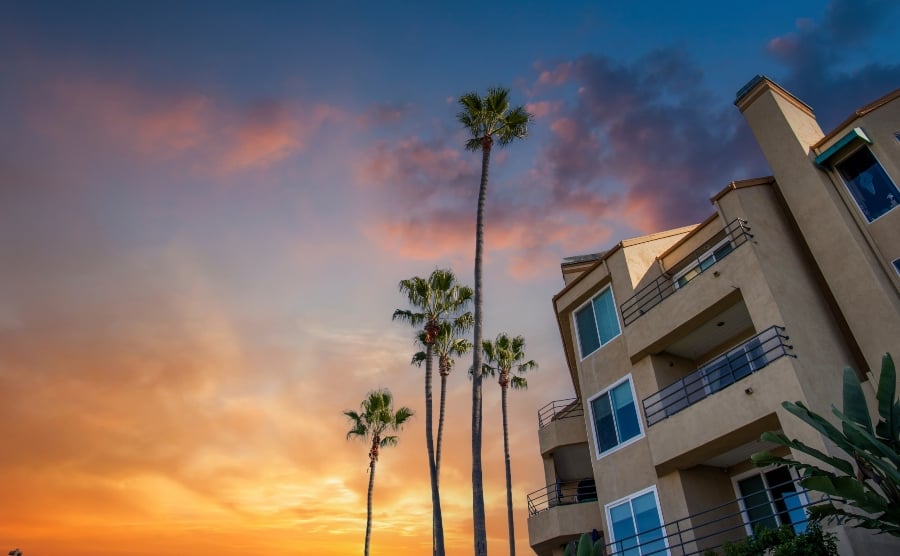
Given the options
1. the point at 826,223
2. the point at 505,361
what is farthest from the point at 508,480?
the point at 826,223

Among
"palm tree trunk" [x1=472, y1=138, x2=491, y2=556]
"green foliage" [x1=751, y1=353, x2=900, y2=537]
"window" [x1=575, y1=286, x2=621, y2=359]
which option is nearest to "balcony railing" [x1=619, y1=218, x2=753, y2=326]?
"window" [x1=575, y1=286, x2=621, y2=359]

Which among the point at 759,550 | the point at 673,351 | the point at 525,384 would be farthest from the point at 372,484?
the point at 759,550

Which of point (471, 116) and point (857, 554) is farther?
point (471, 116)

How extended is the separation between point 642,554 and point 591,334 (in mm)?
7876

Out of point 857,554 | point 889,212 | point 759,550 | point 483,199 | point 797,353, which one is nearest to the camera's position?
point 857,554

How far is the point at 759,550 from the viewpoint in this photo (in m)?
11.6

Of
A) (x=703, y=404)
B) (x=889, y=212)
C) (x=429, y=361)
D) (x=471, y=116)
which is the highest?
(x=471, y=116)

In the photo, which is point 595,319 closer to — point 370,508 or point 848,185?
point 848,185

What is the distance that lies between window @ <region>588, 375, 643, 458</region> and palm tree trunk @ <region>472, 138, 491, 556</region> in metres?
4.22

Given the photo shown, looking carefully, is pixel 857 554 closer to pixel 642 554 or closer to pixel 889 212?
pixel 642 554

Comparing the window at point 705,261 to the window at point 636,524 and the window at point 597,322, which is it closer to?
the window at point 597,322

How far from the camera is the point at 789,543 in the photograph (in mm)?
10914

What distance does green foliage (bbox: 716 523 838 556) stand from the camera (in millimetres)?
10773

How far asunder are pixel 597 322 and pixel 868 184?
373 inches
